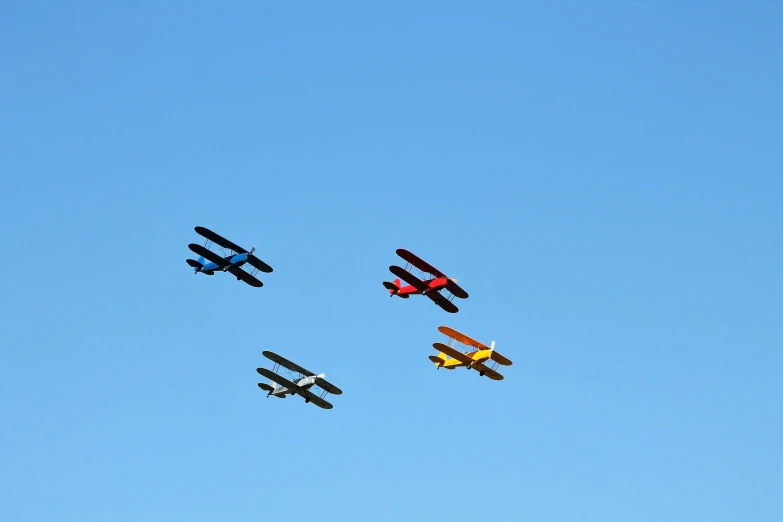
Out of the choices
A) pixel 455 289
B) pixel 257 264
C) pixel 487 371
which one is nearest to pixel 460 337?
pixel 487 371

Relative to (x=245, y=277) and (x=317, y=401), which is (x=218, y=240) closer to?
(x=245, y=277)

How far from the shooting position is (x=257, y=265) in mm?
85375

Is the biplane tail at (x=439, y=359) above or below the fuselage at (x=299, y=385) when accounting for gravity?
above

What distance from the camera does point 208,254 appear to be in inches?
3270

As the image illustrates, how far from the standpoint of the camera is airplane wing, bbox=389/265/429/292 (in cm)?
7969

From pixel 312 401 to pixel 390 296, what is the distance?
956 cm

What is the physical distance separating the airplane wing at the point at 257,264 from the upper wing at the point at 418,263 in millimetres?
11881

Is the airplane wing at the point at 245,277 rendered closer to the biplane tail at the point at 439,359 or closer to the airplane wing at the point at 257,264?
the airplane wing at the point at 257,264

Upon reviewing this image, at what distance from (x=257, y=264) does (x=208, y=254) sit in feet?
13.3

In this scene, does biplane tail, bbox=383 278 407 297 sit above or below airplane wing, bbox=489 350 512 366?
above

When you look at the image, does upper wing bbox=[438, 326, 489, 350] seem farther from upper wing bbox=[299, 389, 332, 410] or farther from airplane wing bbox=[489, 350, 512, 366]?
upper wing bbox=[299, 389, 332, 410]

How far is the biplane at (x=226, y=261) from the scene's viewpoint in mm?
82875

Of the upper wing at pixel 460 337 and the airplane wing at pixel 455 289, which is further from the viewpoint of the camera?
the upper wing at pixel 460 337

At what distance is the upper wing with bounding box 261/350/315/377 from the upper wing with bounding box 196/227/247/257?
8131 mm
